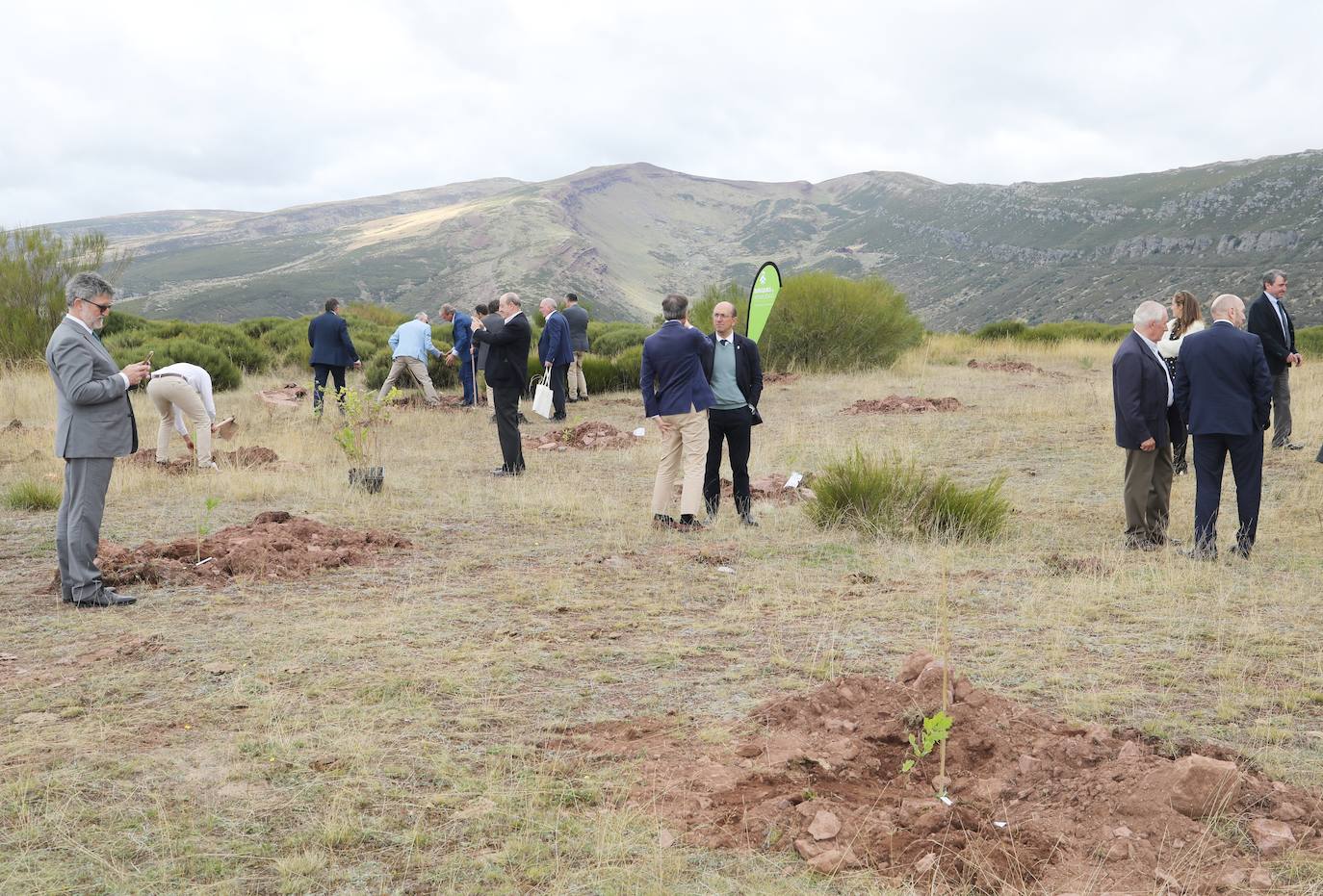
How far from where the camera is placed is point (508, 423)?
35.0ft

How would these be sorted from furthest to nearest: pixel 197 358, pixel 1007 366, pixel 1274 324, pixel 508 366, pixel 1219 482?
pixel 1007 366 → pixel 197 358 → pixel 508 366 → pixel 1274 324 → pixel 1219 482

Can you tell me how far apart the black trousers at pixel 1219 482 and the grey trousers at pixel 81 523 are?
6857 mm

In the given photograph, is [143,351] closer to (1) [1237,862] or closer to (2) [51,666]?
(2) [51,666]

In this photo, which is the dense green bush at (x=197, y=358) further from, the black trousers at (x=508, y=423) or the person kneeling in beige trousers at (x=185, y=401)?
the black trousers at (x=508, y=423)

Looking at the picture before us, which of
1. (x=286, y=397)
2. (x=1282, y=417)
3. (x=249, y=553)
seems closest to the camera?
(x=249, y=553)

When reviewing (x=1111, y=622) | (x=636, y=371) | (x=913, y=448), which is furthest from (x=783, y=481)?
(x=636, y=371)

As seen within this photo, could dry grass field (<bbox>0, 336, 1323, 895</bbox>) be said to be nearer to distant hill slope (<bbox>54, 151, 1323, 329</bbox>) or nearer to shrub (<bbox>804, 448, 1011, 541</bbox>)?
shrub (<bbox>804, 448, 1011, 541</bbox>)

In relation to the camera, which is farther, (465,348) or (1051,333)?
(1051,333)

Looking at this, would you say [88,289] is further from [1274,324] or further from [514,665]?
[1274,324]

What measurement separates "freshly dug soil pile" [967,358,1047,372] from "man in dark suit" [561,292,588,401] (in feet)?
30.5

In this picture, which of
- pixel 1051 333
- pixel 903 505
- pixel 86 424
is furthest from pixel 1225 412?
pixel 1051 333

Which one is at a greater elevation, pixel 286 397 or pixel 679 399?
pixel 679 399

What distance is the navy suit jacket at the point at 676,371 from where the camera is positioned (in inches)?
308

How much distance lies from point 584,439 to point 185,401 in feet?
15.8
